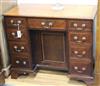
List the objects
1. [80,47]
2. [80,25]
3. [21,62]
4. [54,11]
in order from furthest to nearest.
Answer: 1. [21,62]
2. [54,11]
3. [80,47]
4. [80,25]

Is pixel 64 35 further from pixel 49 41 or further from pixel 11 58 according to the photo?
pixel 11 58

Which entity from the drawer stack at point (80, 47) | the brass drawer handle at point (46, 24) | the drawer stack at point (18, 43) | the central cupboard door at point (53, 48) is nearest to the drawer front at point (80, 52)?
the drawer stack at point (80, 47)

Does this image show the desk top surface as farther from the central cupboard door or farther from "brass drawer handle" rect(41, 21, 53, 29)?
the central cupboard door

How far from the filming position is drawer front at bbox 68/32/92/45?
255 centimetres

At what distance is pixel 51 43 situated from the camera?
2908 millimetres

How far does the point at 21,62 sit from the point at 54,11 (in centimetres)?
72

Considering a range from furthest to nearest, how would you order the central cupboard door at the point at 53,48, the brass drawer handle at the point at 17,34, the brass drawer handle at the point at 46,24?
the central cupboard door at the point at 53,48
the brass drawer handle at the point at 17,34
the brass drawer handle at the point at 46,24

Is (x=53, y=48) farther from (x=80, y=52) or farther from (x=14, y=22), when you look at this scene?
(x=14, y=22)

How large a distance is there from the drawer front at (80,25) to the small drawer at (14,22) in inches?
21.0

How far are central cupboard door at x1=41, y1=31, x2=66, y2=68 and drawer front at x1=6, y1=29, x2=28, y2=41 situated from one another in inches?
9.2

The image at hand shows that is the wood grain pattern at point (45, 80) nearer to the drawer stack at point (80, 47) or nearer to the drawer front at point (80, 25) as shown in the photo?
the drawer stack at point (80, 47)

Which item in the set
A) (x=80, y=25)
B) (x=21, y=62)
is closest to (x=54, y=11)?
(x=80, y=25)

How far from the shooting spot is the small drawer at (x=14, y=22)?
8.84 feet

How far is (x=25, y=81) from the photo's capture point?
293 centimetres
